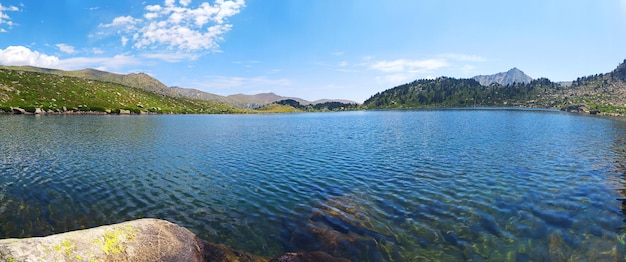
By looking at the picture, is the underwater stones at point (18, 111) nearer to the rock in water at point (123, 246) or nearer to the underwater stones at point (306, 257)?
the rock in water at point (123, 246)

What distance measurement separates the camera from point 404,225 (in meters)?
19.7

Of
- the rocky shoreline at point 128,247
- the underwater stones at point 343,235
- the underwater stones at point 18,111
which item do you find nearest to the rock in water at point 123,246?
the rocky shoreline at point 128,247

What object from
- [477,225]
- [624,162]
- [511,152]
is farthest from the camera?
[511,152]

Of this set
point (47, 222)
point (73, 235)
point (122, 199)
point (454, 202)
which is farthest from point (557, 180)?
point (47, 222)

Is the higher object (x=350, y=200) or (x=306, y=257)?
(x=306, y=257)

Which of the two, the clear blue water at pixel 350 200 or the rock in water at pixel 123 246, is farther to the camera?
the clear blue water at pixel 350 200

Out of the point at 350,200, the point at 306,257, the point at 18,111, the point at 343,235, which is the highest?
the point at 18,111

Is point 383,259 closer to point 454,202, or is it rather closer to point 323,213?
point 323,213

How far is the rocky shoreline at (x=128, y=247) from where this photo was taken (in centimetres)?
842

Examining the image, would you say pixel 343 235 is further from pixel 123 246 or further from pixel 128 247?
pixel 123 246

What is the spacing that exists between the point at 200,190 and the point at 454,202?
889 inches

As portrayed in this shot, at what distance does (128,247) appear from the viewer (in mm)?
11109

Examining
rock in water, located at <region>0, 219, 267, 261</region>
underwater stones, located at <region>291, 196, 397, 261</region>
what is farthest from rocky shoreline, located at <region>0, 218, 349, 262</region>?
→ underwater stones, located at <region>291, 196, 397, 261</region>

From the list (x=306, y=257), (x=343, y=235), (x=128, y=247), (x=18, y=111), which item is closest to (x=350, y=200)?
(x=343, y=235)
